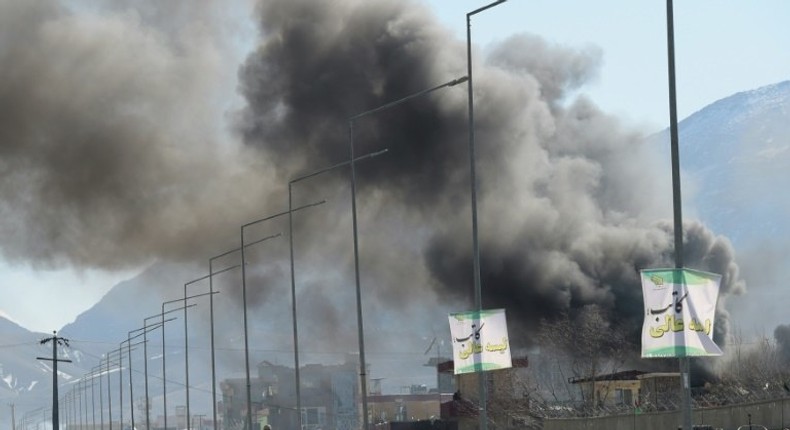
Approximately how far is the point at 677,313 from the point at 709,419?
71.0 feet

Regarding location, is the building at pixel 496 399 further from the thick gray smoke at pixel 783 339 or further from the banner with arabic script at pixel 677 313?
the banner with arabic script at pixel 677 313

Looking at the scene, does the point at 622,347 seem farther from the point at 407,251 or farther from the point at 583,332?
the point at 407,251

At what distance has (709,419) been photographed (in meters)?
48.5

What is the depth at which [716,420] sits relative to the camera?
48.1 meters

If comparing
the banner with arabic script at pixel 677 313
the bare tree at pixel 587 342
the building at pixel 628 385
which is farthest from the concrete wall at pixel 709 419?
the bare tree at pixel 587 342

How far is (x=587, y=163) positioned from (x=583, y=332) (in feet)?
81.8

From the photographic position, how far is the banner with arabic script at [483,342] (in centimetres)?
3906

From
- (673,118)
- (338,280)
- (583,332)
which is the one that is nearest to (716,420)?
(673,118)

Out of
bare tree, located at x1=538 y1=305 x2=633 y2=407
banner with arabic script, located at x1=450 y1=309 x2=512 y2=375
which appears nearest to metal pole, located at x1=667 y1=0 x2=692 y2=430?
banner with arabic script, located at x1=450 y1=309 x2=512 y2=375

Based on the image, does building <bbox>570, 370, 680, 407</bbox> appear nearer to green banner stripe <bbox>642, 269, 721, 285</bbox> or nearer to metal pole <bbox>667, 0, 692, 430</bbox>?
metal pole <bbox>667, 0, 692, 430</bbox>

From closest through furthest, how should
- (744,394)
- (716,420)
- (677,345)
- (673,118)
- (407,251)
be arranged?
(677,345) → (673,118) → (716,420) → (744,394) → (407,251)

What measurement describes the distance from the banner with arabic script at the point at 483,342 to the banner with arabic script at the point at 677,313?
11.2 meters

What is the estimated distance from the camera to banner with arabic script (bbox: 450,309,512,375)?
39062 mm

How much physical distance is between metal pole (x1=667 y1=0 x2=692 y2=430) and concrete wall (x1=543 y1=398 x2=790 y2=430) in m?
15.5
